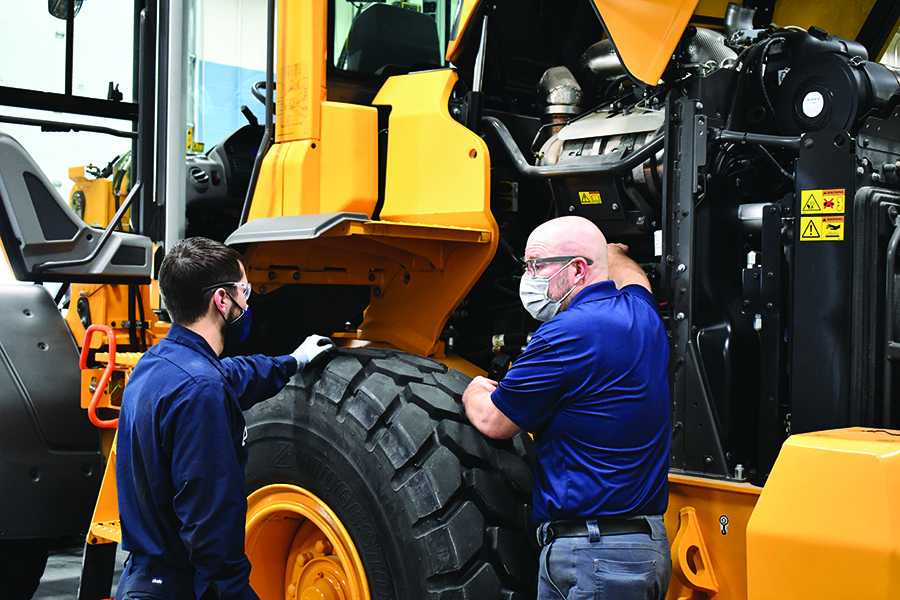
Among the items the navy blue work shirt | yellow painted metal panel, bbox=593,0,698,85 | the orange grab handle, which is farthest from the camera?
the orange grab handle

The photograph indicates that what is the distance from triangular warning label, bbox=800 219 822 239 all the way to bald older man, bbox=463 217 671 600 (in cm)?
54

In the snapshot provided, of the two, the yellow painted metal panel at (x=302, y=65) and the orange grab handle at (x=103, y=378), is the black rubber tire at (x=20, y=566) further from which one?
the yellow painted metal panel at (x=302, y=65)

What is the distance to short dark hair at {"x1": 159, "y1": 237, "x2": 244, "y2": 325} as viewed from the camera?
9.29 ft

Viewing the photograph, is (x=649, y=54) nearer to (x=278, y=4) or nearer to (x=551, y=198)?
(x=551, y=198)

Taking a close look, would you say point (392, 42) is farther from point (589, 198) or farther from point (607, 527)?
point (607, 527)

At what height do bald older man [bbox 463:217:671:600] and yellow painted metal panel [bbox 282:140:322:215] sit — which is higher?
yellow painted metal panel [bbox 282:140:322:215]

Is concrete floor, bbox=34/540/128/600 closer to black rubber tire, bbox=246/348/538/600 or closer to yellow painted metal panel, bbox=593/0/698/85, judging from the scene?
black rubber tire, bbox=246/348/538/600

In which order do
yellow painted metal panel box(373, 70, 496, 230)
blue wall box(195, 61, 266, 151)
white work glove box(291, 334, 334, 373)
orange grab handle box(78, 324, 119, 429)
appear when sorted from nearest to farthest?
white work glove box(291, 334, 334, 373) → yellow painted metal panel box(373, 70, 496, 230) → orange grab handle box(78, 324, 119, 429) → blue wall box(195, 61, 266, 151)

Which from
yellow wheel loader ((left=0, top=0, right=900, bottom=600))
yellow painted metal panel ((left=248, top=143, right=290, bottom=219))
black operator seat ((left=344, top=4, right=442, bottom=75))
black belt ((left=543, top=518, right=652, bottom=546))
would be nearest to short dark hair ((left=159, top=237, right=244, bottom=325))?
yellow wheel loader ((left=0, top=0, right=900, bottom=600))

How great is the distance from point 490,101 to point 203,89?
4.34 feet

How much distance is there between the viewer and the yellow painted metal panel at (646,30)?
3168mm

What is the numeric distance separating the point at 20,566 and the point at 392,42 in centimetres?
345

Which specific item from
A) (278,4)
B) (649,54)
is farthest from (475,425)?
A: (278,4)

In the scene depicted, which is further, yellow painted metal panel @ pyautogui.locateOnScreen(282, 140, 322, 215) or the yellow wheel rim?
yellow painted metal panel @ pyautogui.locateOnScreen(282, 140, 322, 215)
